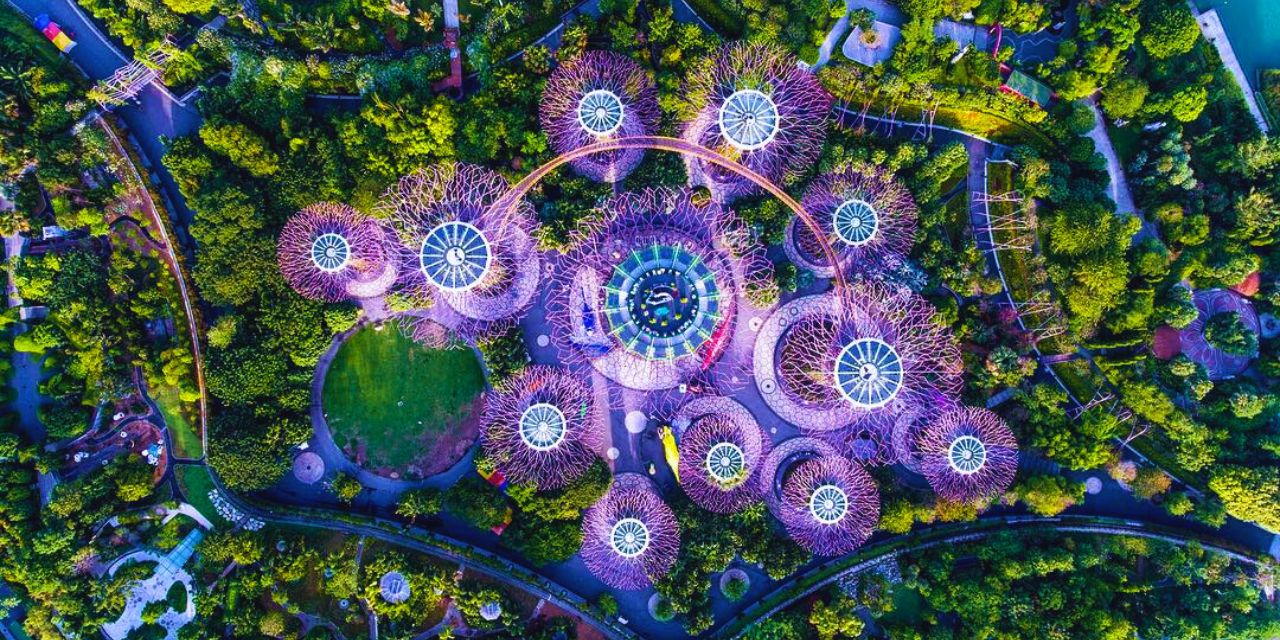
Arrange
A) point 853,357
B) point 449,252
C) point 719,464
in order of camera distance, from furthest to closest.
Result: 1. point 719,464
2. point 853,357
3. point 449,252

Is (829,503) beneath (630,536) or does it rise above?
above

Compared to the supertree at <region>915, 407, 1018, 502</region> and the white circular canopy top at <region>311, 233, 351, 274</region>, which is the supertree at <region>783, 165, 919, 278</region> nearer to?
the supertree at <region>915, 407, 1018, 502</region>

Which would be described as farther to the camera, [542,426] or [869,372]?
[542,426]

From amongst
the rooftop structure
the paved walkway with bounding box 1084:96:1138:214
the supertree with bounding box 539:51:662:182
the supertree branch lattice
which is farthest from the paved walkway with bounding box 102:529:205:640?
the paved walkway with bounding box 1084:96:1138:214

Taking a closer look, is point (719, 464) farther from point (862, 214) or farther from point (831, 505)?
point (862, 214)

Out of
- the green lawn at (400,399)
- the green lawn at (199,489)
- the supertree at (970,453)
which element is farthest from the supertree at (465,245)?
the supertree at (970,453)

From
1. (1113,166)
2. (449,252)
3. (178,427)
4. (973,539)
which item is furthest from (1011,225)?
(178,427)

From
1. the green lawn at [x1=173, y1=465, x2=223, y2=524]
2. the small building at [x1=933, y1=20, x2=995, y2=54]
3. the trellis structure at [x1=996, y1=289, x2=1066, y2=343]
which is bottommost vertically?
the green lawn at [x1=173, y1=465, x2=223, y2=524]

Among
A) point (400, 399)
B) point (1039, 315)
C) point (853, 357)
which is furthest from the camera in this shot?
A: point (400, 399)
